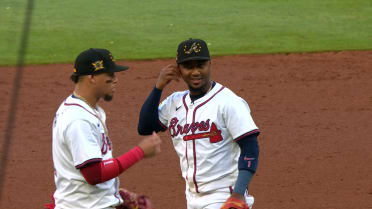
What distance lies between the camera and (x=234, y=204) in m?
4.29

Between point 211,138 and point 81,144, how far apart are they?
34.9 inches

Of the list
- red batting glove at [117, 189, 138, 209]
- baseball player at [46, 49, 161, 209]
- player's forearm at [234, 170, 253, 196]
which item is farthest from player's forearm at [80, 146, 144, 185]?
player's forearm at [234, 170, 253, 196]

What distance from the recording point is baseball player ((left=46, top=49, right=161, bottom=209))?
4.14 m

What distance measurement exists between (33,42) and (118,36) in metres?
1.59

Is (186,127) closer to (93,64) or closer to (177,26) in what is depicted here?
(93,64)

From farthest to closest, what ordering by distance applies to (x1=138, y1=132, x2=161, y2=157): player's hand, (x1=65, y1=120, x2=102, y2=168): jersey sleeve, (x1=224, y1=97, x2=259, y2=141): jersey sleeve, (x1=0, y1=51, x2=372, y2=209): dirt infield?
(x1=0, y1=51, x2=372, y2=209): dirt infield, (x1=224, y1=97, x2=259, y2=141): jersey sleeve, (x1=138, y1=132, x2=161, y2=157): player's hand, (x1=65, y1=120, x2=102, y2=168): jersey sleeve

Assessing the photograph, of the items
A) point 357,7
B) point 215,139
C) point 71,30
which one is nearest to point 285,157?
point 215,139

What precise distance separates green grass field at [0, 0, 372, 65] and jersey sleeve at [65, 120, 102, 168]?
7938mm

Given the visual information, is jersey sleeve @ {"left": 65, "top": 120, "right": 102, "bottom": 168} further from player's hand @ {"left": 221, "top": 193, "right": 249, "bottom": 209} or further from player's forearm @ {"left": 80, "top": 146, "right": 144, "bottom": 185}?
player's hand @ {"left": 221, "top": 193, "right": 249, "bottom": 209}

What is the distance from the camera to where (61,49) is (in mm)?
12766

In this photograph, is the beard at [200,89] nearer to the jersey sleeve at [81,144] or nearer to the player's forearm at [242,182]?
the player's forearm at [242,182]

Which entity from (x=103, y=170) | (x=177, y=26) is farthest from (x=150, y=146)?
(x=177, y=26)

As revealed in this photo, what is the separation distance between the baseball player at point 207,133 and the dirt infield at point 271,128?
2.34 m

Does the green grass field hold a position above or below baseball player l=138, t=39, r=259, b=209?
above
